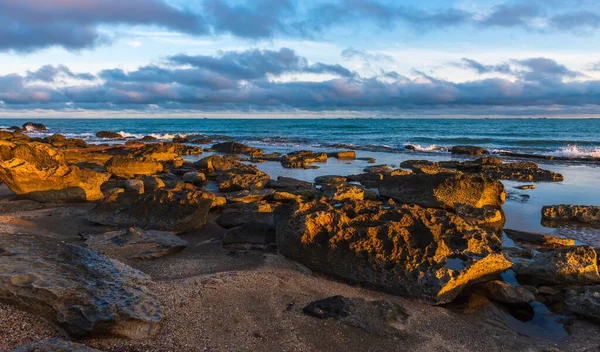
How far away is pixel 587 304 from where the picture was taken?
5.44 m

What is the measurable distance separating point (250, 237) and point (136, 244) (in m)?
1.87

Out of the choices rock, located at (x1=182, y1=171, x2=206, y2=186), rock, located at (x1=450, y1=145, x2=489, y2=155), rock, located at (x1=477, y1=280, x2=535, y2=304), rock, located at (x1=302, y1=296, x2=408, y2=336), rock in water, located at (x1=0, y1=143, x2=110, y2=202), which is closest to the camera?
rock, located at (x1=302, y1=296, x2=408, y2=336)

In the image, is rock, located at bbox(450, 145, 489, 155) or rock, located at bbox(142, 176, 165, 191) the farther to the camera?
rock, located at bbox(450, 145, 489, 155)

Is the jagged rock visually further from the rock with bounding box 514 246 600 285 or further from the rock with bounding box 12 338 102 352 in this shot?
the rock with bounding box 514 246 600 285

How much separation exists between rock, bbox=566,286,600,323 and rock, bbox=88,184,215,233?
6271mm

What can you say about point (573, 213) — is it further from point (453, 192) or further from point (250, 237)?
point (250, 237)

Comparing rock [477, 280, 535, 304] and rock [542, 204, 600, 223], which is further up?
rock [542, 204, 600, 223]

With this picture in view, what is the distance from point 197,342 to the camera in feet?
13.4

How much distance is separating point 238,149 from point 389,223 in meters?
23.9

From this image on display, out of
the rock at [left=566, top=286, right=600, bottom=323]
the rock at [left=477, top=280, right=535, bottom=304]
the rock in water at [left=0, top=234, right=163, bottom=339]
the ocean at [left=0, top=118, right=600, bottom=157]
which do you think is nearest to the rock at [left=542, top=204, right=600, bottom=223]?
the rock at [left=566, top=286, right=600, bottom=323]

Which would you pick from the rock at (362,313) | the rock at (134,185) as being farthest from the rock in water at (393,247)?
the rock at (134,185)

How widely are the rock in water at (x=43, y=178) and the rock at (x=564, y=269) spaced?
9636 mm

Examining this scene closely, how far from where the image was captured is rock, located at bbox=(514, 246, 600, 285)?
6.29 meters

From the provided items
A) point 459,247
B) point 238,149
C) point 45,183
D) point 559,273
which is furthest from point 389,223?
point 238,149
